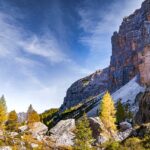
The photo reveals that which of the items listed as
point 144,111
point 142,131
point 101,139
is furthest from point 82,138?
point 144,111

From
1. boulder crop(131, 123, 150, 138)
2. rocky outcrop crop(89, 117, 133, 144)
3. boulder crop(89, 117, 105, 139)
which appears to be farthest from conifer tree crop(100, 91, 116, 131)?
boulder crop(131, 123, 150, 138)

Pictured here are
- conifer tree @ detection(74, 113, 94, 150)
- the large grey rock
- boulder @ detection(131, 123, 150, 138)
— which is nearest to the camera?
boulder @ detection(131, 123, 150, 138)

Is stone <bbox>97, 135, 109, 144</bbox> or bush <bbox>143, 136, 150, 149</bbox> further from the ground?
stone <bbox>97, 135, 109, 144</bbox>

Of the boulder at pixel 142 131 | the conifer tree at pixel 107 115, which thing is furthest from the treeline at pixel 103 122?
the boulder at pixel 142 131

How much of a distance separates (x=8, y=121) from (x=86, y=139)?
49713 mm

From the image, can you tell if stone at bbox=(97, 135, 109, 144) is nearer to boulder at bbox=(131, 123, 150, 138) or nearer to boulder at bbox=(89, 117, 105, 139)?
boulder at bbox=(89, 117, 105, 139)

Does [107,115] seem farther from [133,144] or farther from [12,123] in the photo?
[133,144]

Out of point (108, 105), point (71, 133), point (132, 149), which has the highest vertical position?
point (108, 105)

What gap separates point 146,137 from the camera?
74.2 meters

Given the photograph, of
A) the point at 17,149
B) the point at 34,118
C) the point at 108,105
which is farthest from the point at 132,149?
the point at 34,118

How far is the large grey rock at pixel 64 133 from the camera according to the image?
99.1 meters

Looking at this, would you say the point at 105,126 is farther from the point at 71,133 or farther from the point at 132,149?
the point at 132,149

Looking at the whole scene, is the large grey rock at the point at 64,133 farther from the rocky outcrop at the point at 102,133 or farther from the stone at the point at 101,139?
the stone at the point at 101,139

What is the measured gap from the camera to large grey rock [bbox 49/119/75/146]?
325 ft
